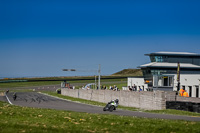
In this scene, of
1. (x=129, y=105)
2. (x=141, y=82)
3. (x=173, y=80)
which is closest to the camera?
(x=129, y=105)

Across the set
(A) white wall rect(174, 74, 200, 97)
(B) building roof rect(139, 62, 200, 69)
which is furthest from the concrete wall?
(B) building roof rect(139, 62, 200, 69)

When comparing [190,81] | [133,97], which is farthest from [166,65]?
[133,97]

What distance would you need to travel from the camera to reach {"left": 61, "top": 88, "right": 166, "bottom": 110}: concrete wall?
33312mm

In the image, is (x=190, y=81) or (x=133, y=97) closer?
(x=133, y=97)

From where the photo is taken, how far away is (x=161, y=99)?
32.8 metres

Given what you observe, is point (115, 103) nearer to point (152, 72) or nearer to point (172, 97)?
point (172, 97)

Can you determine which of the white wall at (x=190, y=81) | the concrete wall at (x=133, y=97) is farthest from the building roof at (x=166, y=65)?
the concrete wall at (x=133, y=97)

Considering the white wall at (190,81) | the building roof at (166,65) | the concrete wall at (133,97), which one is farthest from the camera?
the building roof at (166,65)

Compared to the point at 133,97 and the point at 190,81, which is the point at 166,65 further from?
Result: the point at 133,97

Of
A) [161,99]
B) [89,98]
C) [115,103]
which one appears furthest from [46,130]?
[89,98]

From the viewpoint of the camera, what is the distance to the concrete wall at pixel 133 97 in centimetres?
3331

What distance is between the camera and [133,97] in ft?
135

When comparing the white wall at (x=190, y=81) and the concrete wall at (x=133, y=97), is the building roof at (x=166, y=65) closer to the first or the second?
the white wall at (x=190, y=81)

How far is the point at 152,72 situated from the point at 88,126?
5522 cm
